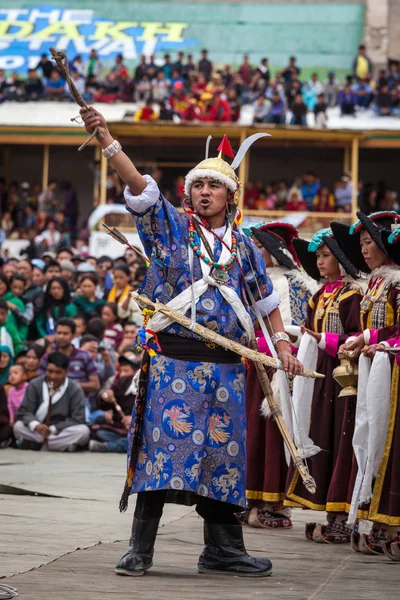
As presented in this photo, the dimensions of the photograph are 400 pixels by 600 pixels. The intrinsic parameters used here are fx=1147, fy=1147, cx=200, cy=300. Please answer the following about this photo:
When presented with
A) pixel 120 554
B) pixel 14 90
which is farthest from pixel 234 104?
pixel 120 554

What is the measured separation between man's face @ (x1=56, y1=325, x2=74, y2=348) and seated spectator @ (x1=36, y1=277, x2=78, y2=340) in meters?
1.51

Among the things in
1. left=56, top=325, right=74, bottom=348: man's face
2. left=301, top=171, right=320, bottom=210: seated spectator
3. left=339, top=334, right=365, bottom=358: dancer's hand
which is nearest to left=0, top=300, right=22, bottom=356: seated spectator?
left=56, top=325, right=74, bottom=348: man's face

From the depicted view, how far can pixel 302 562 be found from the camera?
5.74 meters

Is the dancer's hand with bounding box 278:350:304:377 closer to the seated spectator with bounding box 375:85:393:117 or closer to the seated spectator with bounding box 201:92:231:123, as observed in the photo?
the seated spectator with bounding box 201:92:231:123

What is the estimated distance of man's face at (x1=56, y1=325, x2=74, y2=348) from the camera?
1220 cm

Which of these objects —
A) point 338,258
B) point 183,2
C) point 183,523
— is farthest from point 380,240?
point 183,2

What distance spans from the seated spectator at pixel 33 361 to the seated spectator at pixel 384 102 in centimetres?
1754

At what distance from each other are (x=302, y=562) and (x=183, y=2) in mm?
31708

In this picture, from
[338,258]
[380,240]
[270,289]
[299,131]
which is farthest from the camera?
[299,131]

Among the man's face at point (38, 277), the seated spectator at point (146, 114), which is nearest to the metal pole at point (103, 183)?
the seated spectator at point (146, 114)

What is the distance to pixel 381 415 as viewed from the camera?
6227 millimetres

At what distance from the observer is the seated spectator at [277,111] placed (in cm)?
2684

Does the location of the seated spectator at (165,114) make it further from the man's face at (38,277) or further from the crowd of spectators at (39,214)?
A: the man's face at (38,277)

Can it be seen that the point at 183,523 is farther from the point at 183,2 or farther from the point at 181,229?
the point at 183,2
